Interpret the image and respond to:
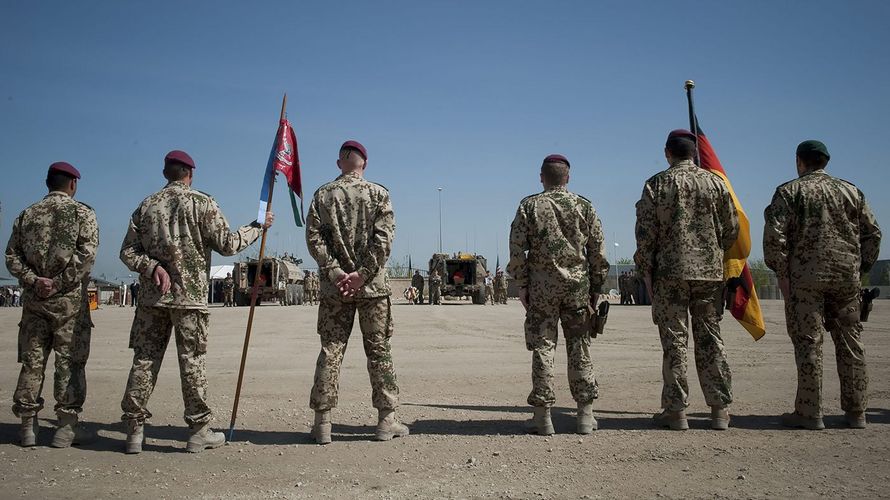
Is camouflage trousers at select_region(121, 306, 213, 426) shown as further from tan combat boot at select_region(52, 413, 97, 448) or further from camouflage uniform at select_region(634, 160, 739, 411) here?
camouflage uniform at select_region(634, 160, 739, 411)

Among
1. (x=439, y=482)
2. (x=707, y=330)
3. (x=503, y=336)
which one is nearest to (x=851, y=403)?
(x=707, y=330)

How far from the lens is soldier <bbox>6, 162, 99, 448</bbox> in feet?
14.2

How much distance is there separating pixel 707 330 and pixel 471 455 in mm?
1949

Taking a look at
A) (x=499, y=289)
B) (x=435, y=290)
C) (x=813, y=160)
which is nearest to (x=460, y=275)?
(x=435, y=290)

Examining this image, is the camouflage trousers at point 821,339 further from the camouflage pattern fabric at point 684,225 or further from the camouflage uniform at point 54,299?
the camouflage uniform at point 54,299

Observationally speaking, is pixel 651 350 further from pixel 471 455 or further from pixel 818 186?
pixel 471 455

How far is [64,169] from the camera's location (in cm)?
465

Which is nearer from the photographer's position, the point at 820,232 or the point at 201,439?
the point at 201,439

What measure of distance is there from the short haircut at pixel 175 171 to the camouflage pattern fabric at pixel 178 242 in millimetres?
51

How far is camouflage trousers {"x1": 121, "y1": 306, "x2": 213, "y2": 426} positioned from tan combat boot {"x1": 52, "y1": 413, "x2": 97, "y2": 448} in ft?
1.54

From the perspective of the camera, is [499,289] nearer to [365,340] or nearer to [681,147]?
[681,147]

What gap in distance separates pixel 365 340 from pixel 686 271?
2303 millimetres

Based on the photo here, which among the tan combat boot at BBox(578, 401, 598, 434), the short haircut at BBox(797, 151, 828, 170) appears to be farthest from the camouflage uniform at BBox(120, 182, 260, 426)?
the short haircut at BBox(797, 151, 828, 170)

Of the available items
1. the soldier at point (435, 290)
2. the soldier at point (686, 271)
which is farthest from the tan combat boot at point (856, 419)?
the soldier at point (435, 290)
